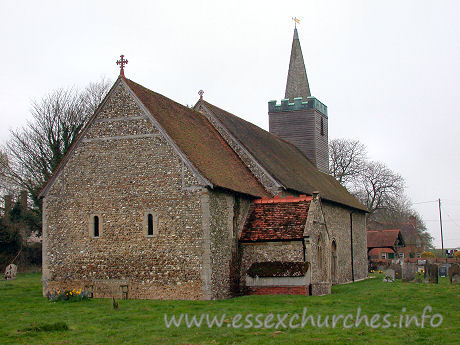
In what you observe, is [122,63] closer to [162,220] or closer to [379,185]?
[162,220]

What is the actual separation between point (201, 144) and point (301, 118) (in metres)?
17.8

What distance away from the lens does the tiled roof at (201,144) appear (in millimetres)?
22089

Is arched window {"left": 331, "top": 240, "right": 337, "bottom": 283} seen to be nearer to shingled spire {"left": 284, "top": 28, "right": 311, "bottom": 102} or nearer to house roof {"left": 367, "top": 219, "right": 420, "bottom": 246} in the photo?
shingled spire {"left": 284, "top": 28, "right": 311, "bottom": 102}

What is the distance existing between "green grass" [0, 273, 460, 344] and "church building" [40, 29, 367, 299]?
136 centimetres

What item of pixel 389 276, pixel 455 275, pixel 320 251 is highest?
pixel 320 251

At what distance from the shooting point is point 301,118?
4081 centimetres

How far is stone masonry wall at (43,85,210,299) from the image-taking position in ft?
68.4

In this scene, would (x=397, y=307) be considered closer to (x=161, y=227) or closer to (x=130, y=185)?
(x=161, y=227)

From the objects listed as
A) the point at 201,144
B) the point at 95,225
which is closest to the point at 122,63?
the point at 201,144

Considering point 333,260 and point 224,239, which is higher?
point 224,239

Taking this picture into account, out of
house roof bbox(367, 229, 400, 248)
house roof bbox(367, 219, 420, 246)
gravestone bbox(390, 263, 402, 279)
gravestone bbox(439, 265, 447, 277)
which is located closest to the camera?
gravestone bbox(390, 263, 402, 279)

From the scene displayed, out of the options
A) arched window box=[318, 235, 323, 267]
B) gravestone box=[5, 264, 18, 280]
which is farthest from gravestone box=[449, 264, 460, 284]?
gravestone box=[5, 264, 18, 280]

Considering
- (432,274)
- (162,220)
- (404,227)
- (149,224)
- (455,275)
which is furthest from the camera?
(404,227)

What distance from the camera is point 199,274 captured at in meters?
20.5
